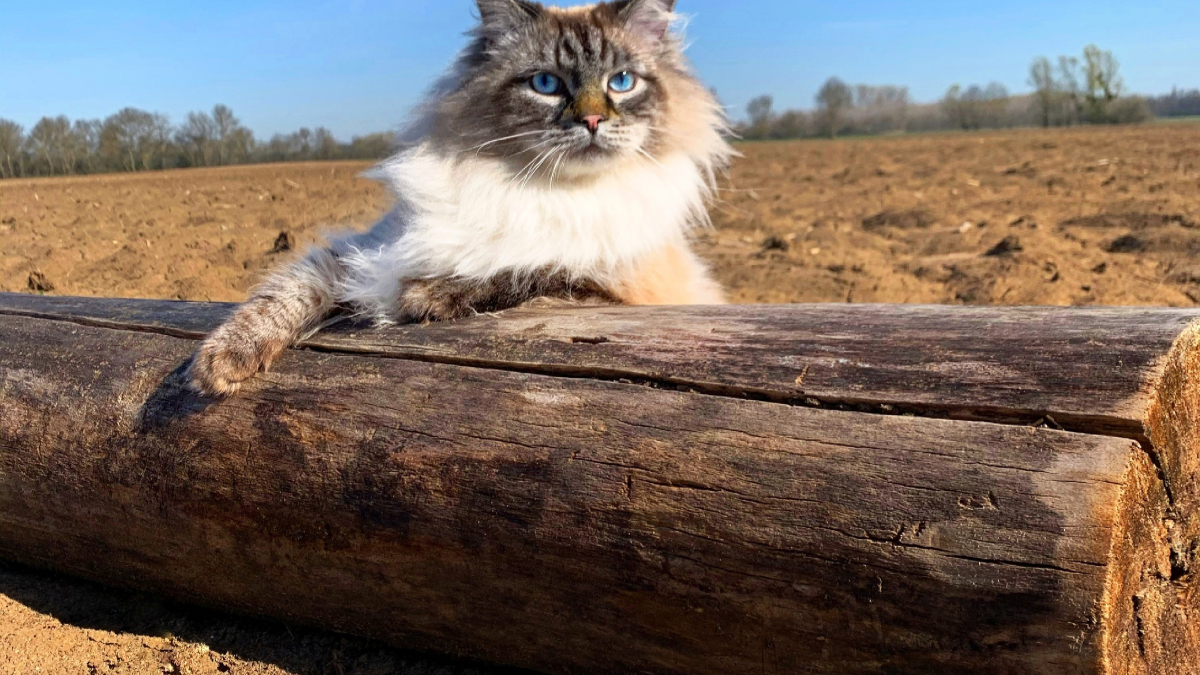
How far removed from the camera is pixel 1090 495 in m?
1.36

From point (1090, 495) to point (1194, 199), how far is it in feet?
26.8

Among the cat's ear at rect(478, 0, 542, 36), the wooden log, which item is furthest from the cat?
the wooden log

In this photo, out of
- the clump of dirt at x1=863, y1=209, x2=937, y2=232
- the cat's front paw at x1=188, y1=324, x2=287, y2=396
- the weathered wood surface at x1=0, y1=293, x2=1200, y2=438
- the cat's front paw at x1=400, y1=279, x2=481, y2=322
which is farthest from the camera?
the clump of dirt at x1=863, y1=209, x2=937, y2=232

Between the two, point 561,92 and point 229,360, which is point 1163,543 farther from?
point 229,360

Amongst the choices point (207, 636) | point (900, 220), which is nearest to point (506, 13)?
point (207, 636)

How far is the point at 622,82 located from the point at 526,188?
50 centimetres

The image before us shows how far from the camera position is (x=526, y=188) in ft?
8.95

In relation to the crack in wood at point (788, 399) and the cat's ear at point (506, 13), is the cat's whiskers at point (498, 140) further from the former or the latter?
the crack in wood at point (788, 399)

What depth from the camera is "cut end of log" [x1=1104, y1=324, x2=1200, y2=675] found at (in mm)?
1400

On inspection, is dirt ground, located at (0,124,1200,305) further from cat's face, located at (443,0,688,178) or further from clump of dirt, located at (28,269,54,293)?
cat's face, located at (443,0,688,178)

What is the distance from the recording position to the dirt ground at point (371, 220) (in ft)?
7.50

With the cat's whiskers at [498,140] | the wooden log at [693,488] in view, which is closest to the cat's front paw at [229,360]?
the wooden log at [693,488]

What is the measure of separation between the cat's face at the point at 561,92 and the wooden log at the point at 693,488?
23.7 inches

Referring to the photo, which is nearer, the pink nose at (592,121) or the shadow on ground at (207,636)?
the shadow on ground at (207,636)
